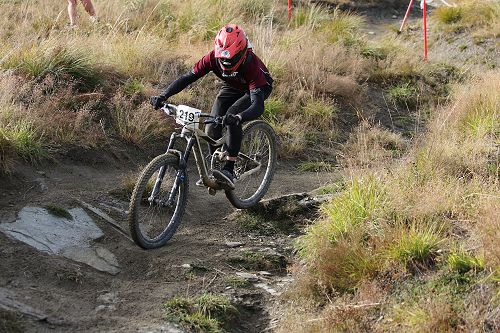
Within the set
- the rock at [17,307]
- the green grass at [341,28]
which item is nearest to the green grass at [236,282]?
the rock at [17,307]

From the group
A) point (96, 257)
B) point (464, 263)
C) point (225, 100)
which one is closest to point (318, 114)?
point (225, 100)

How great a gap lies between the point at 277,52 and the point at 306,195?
4689 millimetres

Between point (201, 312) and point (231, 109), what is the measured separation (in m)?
2.51

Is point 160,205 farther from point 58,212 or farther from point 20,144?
point 20,144

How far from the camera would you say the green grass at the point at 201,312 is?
5.29 m

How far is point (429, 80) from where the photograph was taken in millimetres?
13500

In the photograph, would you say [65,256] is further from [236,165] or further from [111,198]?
[236,165]

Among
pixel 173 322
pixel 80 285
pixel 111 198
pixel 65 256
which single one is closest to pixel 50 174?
pixel 111 198

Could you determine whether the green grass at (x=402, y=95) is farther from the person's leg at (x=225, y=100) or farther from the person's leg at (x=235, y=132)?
the person's leg at (x=235, y=132)

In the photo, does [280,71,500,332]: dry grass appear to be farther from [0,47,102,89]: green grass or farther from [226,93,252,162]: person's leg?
[0,47,102,89]: green grass

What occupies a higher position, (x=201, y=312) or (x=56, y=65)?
(x=56, y=65)

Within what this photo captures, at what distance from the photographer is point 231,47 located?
6996mm

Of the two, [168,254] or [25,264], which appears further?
[168,254]

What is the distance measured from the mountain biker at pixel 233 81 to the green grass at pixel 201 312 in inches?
72.8
